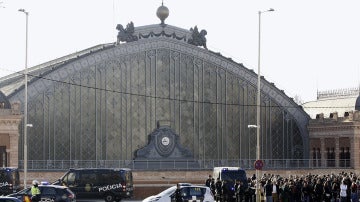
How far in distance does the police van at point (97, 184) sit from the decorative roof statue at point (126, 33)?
2696 centimetres

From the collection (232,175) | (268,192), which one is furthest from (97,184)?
(268,192)

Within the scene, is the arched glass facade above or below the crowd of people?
above

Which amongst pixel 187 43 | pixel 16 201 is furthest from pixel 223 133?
pixel 16 201

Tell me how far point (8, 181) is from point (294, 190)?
1636 centimetres

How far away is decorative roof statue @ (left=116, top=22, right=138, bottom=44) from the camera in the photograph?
273ft

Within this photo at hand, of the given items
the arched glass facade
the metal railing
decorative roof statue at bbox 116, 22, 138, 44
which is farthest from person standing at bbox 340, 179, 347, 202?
decorative roof statue at bbox 116, 22, 138, 44

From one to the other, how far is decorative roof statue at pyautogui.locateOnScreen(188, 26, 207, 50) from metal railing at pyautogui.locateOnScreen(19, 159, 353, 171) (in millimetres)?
10446

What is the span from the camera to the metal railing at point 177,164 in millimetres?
76812

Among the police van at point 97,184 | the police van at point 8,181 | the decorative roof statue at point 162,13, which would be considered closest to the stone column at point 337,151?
the decorative roof statue at point 162,13

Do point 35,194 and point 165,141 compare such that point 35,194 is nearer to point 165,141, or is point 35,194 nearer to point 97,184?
point 97,184

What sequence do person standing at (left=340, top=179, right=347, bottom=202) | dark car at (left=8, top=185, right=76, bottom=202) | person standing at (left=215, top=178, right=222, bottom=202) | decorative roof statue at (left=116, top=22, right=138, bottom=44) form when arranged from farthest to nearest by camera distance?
decorative roof statue at (left=116, top=22, right=138, bottom=44) < person standing at (left=215, top=178, right=222, bottom=202) < person standing at (left=340, top=179, right=347, bottom=202) < dark car at (left=8, top=185, right=76, bottom=202)

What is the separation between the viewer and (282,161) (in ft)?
286

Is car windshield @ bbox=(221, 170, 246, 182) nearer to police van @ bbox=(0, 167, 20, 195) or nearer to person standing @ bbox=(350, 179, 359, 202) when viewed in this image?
person standing @ bbox=(350, 179, 359, 202)

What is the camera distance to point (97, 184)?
57.3m
